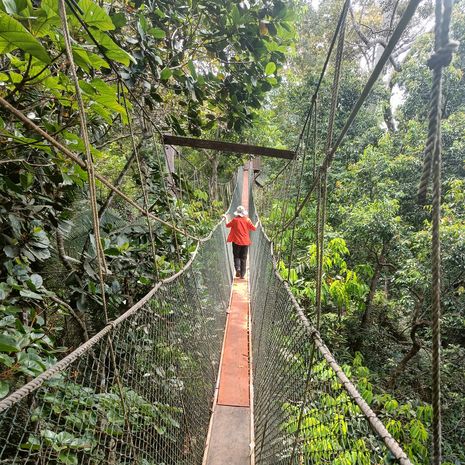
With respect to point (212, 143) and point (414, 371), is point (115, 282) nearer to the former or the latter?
point (212, 143)

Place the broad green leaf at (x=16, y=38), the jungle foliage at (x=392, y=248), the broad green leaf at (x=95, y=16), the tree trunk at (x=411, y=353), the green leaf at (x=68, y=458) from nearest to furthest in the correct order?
1. the broad green leaf at (x=16, y=38)
2. the broad green leaf at (x=95, y=16)
3. the green leaf at (x=68, y=458)
4. the jungle foliage at (x=392, y=248)
5. the tree trunk at (x=411, y=353)

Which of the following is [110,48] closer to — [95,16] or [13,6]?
[95,16]

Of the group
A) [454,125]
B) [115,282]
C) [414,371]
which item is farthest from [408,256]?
[115,282]

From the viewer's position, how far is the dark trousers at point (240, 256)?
13.1ft

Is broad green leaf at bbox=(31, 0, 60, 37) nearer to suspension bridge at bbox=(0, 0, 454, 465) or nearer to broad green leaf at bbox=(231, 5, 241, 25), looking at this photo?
suspension bridge at bbox=(0, 0, 454, 465)

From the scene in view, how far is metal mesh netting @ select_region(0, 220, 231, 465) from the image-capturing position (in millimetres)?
752

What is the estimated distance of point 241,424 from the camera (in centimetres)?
182

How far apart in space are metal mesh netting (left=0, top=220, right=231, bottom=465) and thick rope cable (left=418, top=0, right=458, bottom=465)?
55cm

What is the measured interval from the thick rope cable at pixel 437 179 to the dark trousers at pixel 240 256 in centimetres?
353

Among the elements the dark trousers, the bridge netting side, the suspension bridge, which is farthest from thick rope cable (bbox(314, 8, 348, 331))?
the dark trousers

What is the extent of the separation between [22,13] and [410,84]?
19.2ft

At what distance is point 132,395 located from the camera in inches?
41.3

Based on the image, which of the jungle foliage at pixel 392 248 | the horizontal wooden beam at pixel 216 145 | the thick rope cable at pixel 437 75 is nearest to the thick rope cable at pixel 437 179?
the thick rope cable at pixel 437 75

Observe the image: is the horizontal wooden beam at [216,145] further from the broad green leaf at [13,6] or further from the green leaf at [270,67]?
the broad green leaf at [13,6]
